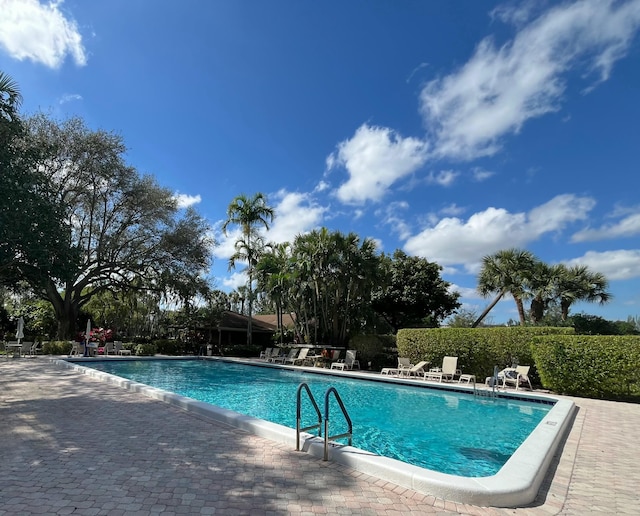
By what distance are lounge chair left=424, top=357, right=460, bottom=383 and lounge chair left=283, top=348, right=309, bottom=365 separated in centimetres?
830

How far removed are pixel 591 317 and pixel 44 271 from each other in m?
31.7

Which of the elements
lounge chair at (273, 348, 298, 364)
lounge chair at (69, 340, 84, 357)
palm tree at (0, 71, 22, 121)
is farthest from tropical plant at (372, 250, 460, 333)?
palm tree at (0, 71, 22, 121)

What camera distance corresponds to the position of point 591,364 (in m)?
12.1

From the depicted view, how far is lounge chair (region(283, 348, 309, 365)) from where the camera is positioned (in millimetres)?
22531

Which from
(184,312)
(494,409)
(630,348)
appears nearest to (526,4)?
(630,348)

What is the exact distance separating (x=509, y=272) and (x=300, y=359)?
14616 millimetres

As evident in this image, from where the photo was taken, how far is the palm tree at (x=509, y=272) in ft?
84.6

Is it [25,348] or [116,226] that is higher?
[116,226]

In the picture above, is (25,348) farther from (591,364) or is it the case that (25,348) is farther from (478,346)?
(591,364)

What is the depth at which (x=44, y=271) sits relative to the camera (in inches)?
502

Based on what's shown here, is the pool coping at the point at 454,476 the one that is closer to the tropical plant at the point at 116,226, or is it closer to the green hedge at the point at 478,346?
the green hedge at the point at 478,346

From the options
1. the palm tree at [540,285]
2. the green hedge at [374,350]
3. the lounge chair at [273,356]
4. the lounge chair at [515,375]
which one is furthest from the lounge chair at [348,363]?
the palm tree at [540,285]

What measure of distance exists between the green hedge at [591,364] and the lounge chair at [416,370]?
4.79m

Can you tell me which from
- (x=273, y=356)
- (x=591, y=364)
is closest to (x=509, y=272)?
(x=591, y=364)
